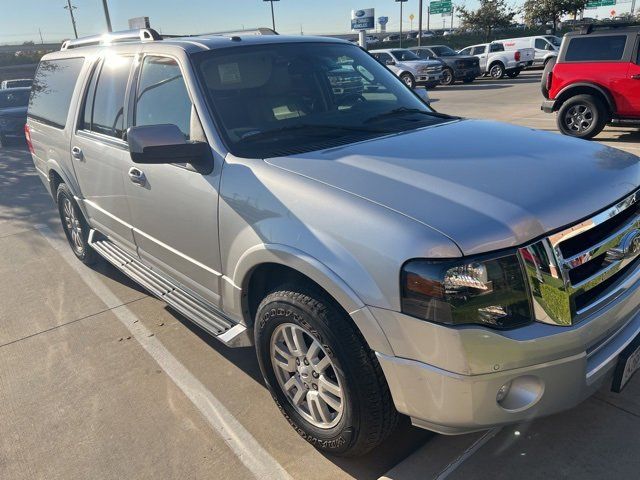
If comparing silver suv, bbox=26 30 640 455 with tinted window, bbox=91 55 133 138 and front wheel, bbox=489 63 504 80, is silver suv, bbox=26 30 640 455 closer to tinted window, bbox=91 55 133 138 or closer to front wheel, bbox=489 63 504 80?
tinted window, bbox=91 55 133 138

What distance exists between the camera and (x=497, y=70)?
86.1ft

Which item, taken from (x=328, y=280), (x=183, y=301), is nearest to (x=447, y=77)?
(x=183, y=301)

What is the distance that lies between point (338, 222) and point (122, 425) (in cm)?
179

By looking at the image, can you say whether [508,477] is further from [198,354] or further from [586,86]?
[586,86]

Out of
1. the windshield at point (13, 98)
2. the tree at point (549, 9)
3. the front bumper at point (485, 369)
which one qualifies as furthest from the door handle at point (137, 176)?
the tree at point (549, 9)

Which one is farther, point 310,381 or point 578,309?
point 310,381

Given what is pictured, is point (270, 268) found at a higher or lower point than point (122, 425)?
higher

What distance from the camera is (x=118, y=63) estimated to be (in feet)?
12.7

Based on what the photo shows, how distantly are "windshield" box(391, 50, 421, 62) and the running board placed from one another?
21854mm

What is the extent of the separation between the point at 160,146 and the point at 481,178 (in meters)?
1.55

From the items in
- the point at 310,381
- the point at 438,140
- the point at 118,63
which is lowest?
the point at 310,381

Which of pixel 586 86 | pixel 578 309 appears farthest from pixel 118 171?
pixel 586 86

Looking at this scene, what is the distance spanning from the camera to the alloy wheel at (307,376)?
243 centimetres

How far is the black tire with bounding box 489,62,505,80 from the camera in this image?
2595 cm
